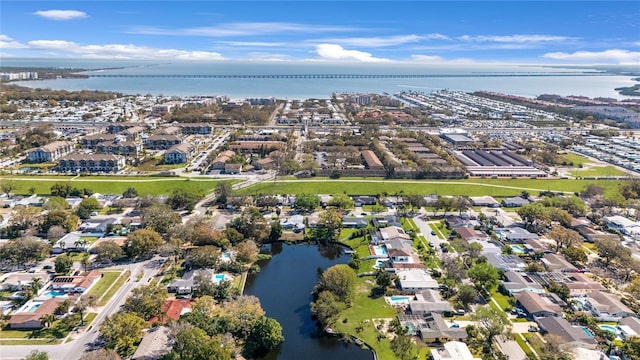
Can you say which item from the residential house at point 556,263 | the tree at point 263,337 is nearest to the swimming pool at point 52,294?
the tree at point 263,337

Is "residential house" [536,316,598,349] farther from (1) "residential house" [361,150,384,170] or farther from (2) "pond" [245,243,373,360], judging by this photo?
(1) "residential house" [361,150,384,170]

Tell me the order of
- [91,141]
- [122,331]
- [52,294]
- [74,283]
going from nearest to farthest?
[122,331], [52,294], [74,283], [91,141]

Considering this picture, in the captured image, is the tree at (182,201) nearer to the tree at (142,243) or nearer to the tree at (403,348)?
the tree at (142,243)

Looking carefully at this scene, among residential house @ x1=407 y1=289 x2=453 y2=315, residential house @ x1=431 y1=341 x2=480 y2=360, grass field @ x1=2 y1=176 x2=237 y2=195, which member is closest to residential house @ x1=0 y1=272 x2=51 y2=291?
grass field @ x1=2 y1=176 x2=237 y2=195

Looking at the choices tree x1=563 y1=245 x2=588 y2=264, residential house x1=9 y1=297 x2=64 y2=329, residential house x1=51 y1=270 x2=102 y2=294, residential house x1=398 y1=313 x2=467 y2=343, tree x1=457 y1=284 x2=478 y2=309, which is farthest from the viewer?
tree x1=563 y1=245 x2=588 y2=264

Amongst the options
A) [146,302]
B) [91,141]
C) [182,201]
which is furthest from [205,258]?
[91,141]

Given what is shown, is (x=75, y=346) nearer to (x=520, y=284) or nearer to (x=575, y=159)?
(x=520, y=284)

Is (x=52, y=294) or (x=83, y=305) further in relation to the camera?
(x=52, y=294)
